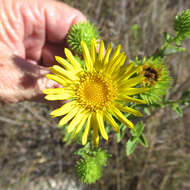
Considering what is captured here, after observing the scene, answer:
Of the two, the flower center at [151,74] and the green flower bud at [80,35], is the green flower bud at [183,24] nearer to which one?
the flower center at [151,74]

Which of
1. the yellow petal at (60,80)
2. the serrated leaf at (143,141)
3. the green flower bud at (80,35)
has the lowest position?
the serrated leaf at (143,141)

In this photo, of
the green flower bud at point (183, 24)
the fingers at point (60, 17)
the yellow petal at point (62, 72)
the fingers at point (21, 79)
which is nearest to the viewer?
the yellow petal at point (62, 72)

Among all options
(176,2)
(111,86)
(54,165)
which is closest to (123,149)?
(54,165)

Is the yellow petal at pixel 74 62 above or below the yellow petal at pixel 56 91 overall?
above

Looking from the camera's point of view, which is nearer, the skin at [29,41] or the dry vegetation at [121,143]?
the skin at [29,41]

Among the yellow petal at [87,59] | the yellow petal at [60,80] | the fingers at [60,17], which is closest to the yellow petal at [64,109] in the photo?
the yellow petal at [60,80]

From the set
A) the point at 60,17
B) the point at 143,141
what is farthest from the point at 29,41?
the point at 143,141

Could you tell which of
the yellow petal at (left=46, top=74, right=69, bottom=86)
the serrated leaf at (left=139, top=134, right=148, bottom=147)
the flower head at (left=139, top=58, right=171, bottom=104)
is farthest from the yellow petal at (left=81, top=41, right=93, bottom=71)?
the serrated leaf at (left=139, top=134, right=148, bottom=147)

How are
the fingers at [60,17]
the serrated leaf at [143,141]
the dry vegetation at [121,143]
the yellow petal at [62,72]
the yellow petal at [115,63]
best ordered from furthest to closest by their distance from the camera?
the dry vegetation at [121,143] → the fingers at [60,17] → the serrated leaf at [143,141] → the yellow petal at [62,72] → the yellow petal at [115,63]

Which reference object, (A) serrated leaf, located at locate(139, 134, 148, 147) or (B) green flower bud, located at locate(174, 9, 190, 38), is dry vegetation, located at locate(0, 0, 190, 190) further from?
(B) green flower bud, located at locate(174, 9, 190, 38)
